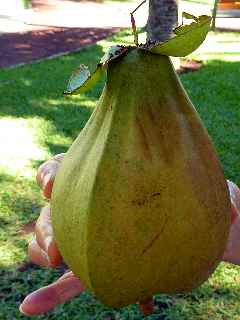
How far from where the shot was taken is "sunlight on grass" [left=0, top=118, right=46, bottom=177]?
17.8ft

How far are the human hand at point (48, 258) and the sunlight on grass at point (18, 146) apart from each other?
13.0 feet

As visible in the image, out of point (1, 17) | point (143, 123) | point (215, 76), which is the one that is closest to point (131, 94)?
point (143, 123)

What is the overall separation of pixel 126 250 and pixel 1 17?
44.7 feet

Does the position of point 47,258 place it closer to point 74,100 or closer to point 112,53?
point 112,53

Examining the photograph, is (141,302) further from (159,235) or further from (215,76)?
(215,76)

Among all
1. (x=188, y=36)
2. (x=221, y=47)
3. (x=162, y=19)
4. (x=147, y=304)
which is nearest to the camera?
(x=188, y=36)

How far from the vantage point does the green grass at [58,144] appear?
11.3ft

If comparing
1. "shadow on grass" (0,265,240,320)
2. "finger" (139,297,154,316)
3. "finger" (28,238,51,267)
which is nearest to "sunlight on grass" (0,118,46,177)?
"shadow on grass" (0,265,240,320)

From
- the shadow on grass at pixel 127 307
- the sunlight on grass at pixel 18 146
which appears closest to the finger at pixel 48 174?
the shadow on grass at pixel 127 307

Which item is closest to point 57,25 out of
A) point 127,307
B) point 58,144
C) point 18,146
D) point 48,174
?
point 18,146

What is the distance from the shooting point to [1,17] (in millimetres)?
13805

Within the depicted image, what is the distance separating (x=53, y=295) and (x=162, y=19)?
6.15 meters

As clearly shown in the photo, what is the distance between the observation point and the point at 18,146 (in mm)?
5945

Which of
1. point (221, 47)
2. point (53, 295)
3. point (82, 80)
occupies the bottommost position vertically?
point (221, 47)
